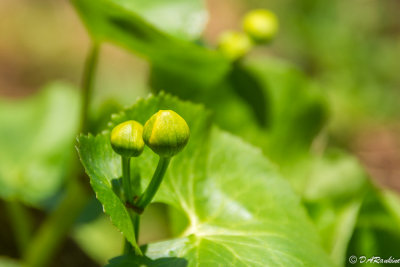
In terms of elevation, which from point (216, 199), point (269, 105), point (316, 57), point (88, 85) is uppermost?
point (316, 57)

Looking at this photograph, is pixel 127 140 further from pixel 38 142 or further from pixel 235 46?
pixel 38 142

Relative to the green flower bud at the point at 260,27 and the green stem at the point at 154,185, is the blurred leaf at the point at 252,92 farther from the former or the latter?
the green stem at the point at 154,185

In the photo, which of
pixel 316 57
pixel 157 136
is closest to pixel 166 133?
pixel 157 136

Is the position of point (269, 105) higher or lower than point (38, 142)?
higher

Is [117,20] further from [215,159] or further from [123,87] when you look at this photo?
[123,87]

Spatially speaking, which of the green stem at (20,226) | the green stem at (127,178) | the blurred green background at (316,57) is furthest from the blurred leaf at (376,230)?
the blurred green background at (316,57)

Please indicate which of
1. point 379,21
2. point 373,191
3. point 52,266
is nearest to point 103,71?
point 379,21

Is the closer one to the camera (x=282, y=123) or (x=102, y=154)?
(x=102, y=154)

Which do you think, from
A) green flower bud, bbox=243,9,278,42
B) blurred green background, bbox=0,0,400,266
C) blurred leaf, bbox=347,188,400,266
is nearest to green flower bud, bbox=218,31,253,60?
green flower bud, bbox=243,9,278,42
